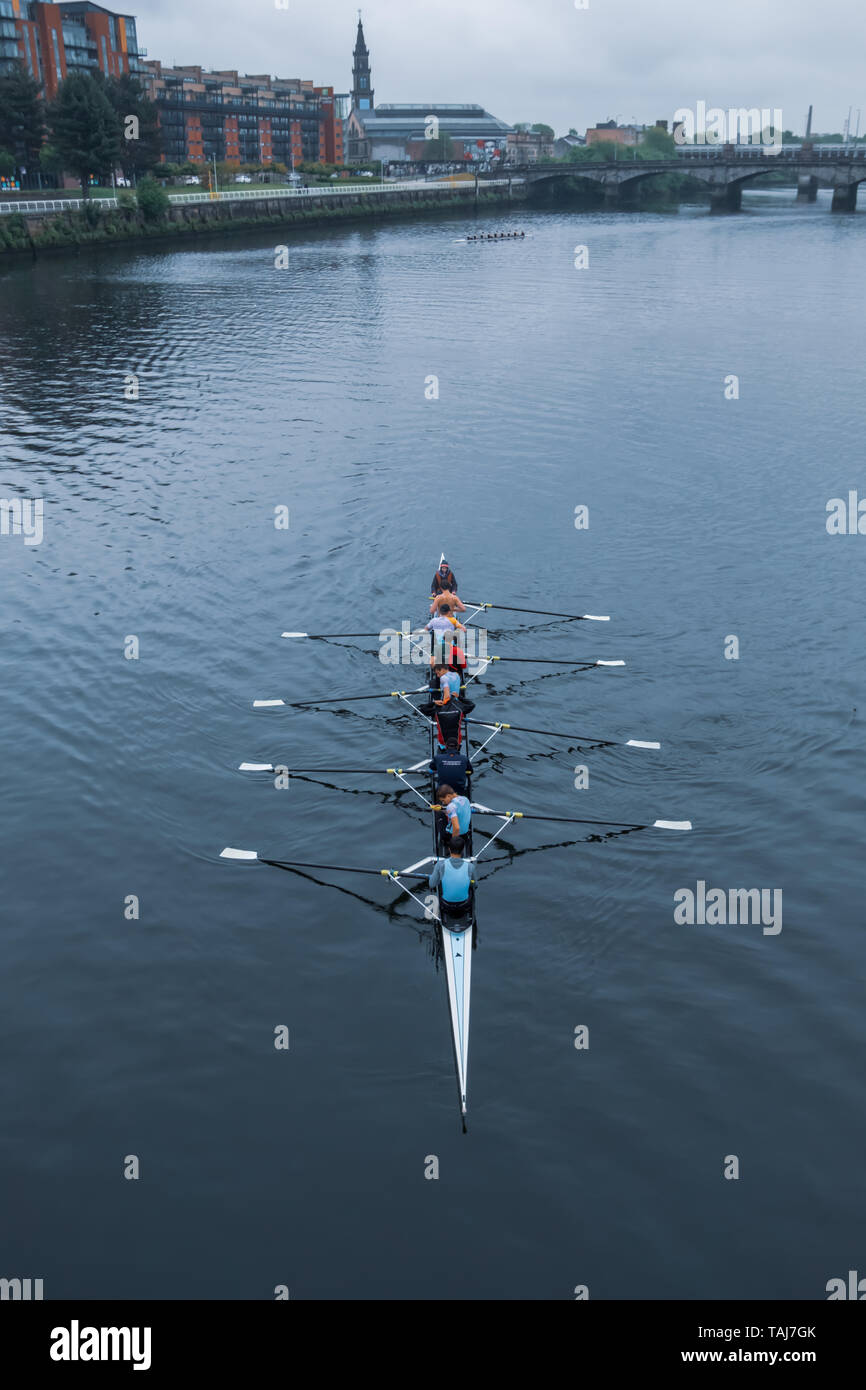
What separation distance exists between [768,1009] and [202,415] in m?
56.7

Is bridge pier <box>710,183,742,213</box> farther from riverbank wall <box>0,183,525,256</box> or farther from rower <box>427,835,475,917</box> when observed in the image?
rower <box>427,835,475,917</box>

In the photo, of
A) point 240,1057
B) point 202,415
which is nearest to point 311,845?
point 240,1057

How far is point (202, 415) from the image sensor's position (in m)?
67.4

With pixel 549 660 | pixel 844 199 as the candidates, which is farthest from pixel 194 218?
pixel 549 660

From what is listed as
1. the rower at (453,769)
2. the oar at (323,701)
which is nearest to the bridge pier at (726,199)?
the oar at (323,701)

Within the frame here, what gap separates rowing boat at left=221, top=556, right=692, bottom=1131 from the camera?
67.3ft

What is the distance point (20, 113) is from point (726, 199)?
127003 mm

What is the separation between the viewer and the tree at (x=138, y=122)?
157000 mm

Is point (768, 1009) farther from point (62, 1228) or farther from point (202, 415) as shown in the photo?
point (202, 415)

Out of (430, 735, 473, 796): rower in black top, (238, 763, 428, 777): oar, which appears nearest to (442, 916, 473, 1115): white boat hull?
(430, 735, 473, 796): rower in black top

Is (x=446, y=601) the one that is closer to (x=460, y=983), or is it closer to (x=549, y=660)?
(x=549, y=660)
